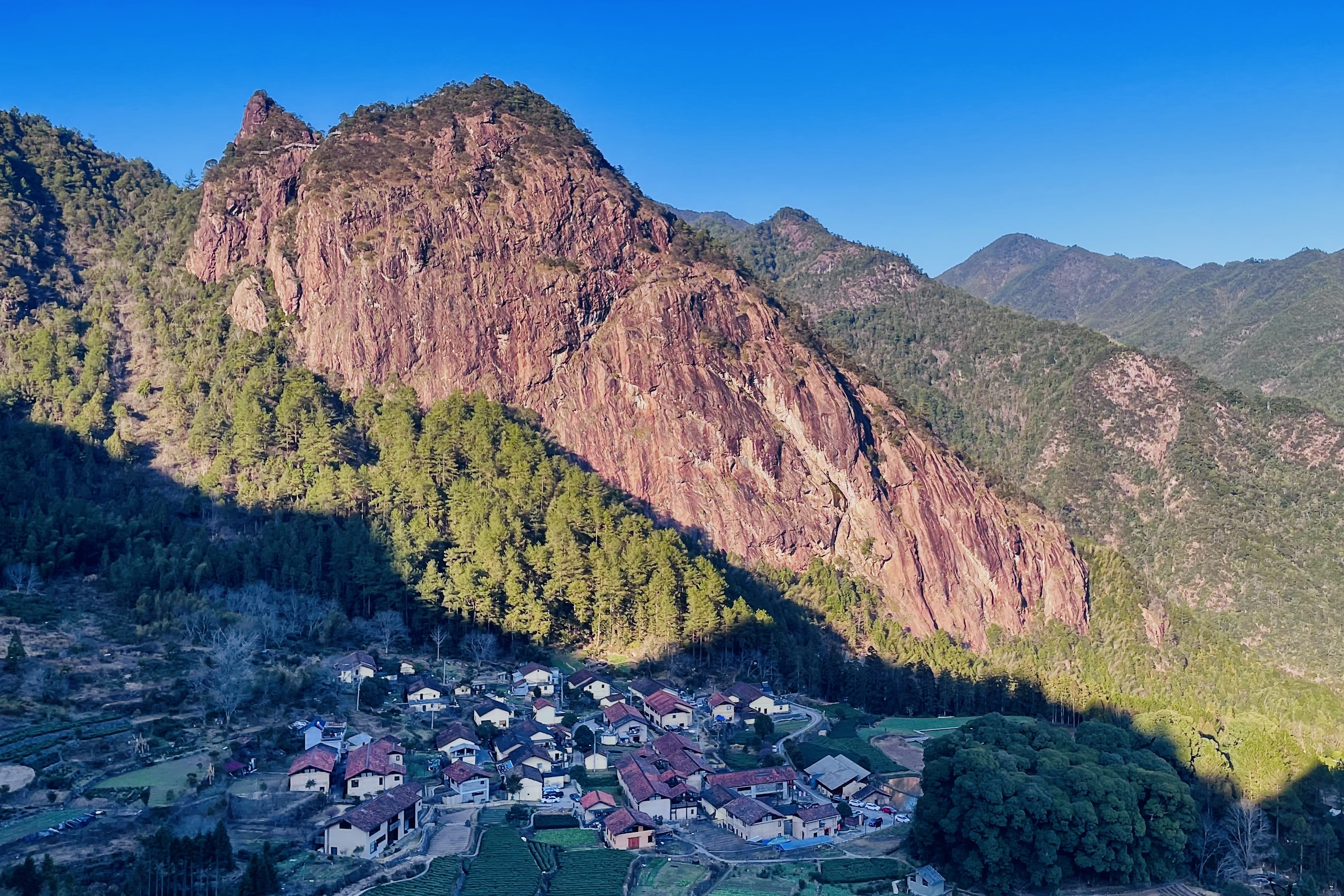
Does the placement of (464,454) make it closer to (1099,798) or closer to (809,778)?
(809,778)

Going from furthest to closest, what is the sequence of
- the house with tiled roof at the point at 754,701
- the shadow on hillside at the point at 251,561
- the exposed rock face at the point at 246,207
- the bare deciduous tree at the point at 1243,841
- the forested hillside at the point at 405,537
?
the exposed rock face at the point at 246,207, the forested hillside at the point at 405,537, the shadow on hillside at the point at 251,561, the house with tiled roof at the point at 754,701, the bare deciduous tree at the point at 1243,841

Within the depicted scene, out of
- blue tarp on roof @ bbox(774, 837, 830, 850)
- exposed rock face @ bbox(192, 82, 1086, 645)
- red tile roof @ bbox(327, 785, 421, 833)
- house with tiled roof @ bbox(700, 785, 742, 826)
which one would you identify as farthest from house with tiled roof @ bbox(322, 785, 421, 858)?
exposed rock face @ bbox(192, 82, 1086, 645)

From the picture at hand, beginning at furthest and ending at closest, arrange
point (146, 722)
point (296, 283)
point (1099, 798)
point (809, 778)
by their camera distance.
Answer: point (296, 283)
point (809, 778)
point (146, 722)
point (1099, 798)

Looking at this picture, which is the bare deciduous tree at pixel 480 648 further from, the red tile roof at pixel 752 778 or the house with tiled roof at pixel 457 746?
the red tile roof at pixel 752 778

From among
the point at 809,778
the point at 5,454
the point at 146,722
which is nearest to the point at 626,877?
the point at 809,778

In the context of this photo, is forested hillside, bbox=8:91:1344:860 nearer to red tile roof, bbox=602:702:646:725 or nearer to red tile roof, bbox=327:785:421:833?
red tile roof, bbox=602:702:646:725

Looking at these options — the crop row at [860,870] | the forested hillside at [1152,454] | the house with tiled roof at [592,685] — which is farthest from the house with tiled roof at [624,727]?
the forested hillside at [1152,454]
